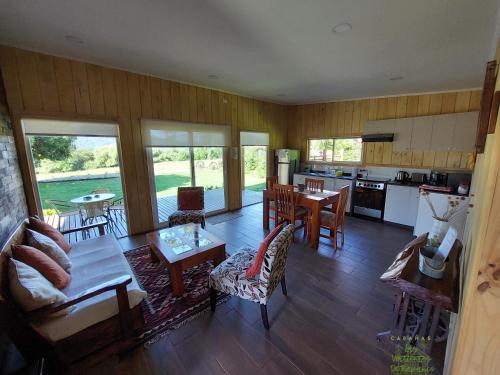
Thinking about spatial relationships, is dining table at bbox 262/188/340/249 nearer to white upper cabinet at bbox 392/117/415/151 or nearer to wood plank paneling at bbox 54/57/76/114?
white upper cabinet at bbox 392/117/415/151

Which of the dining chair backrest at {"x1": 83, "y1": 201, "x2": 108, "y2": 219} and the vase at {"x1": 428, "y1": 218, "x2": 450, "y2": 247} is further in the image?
the dining chair backrest at {"x1": 83, "y1": 201, "x2": 108, "y2": 219}

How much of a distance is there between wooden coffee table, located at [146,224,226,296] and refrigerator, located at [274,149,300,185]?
3.49 m

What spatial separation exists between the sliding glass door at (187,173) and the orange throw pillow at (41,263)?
229 centimetres

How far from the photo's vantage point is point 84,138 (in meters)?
3.26

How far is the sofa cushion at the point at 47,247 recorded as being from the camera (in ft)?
6.46

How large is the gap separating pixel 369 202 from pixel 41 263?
516cm

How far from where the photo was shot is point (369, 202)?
464 centimetres

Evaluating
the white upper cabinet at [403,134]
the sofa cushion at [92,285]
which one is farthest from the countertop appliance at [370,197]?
the sofa cushion at [92,285]

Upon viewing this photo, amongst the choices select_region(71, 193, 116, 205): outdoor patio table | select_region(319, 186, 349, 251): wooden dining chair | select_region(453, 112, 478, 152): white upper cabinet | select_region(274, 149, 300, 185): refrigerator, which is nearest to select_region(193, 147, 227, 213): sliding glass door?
select_region(71, 193, 116, 205): outdoor patio table

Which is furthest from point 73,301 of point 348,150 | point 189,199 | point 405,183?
point 348,150

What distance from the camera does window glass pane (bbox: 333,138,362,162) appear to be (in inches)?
208

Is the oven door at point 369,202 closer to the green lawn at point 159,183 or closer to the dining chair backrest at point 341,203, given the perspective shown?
the dining chair backrest at point 341,203

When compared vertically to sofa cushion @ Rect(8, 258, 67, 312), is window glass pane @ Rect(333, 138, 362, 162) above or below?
above

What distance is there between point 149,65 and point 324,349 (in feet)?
13.1
